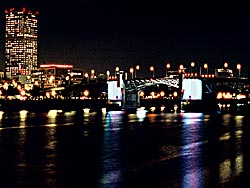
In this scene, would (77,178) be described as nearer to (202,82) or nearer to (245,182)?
(245,182)

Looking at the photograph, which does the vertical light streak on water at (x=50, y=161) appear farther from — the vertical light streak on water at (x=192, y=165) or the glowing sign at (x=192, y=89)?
the glowing sign at (x=192, y=89)

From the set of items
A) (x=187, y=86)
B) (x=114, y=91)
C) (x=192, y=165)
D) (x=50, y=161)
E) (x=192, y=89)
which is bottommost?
(x=192, y=165)

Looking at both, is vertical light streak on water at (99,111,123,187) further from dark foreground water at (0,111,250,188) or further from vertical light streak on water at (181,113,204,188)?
vertical light streak on water at (181,113,204,188)

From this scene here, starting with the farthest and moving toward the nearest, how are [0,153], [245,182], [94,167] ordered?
[0,153], [94,167], [245,182]

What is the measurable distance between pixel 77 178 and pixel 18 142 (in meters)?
17.5

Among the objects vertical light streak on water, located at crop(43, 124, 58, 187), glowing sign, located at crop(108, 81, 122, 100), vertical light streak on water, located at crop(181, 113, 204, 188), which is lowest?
vertical light streak on water, located at crop(181, 113, 204, 188)

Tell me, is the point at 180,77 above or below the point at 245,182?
above

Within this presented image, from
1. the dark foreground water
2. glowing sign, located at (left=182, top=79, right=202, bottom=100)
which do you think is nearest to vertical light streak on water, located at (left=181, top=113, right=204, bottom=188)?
the dark foreground water

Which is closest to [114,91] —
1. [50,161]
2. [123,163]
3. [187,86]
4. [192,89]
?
[187,86]

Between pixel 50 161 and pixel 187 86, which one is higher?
pixel 187 86

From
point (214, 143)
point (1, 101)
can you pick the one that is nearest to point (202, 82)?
point (1, 101)

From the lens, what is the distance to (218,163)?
27.1 metres

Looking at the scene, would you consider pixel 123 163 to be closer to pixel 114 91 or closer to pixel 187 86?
pixel 187 86

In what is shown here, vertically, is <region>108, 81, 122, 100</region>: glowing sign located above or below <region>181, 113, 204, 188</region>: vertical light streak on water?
above
